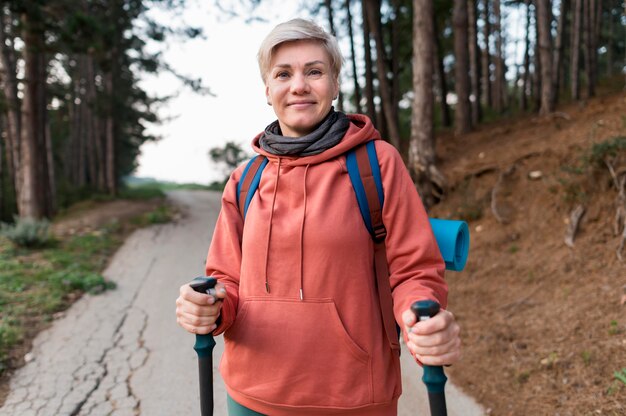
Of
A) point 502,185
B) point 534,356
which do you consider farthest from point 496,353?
point 502,185

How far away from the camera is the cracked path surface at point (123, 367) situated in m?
3.76

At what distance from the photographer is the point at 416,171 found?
832 cm

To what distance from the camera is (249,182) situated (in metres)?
1.76

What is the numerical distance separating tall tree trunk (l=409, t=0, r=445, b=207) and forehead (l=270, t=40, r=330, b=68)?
6.84 metres

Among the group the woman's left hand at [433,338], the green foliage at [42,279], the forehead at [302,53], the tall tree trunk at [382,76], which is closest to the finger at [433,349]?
the woman's left hand at [433,338]

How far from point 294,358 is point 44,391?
11.5 feet

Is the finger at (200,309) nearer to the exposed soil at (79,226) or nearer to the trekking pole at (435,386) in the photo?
the trekking pole at (435,386)

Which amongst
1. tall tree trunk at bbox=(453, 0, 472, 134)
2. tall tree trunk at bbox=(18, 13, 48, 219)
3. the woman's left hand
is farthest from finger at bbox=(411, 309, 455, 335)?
tall tree trunk at bbox=(18, 13, 48, 219)

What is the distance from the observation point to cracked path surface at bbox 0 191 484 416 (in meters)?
3.76

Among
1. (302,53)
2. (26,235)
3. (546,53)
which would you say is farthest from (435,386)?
(546,53)

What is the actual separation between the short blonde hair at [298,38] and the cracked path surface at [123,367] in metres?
2.98

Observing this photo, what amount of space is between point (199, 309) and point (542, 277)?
4670 millimetres

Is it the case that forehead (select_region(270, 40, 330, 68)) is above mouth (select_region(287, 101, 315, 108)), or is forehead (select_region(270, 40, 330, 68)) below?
above

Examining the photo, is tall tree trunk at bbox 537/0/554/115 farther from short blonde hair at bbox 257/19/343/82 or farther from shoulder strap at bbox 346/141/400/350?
shoulder strap at bbox 346/141/400/350
